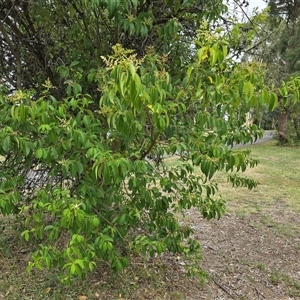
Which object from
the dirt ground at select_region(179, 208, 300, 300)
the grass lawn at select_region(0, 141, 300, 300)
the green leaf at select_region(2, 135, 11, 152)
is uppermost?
the green leaf at select_region(2, 135, 11, 152)

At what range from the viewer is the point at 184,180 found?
2.03 metres

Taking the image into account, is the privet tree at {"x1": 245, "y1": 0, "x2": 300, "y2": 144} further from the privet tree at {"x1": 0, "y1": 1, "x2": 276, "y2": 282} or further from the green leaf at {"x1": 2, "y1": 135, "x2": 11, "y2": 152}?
the green leaf at {"x1": 2, "y1": 135, "x2": 11, "y2": 152}

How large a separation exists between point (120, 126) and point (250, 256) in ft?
7.57

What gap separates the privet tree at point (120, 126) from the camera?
50.6 inches

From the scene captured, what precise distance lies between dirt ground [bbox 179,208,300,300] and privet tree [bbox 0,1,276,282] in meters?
0.53

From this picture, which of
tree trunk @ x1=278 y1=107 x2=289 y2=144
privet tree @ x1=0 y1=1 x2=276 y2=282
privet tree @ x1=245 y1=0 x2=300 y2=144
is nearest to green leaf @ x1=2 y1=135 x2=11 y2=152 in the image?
privet tree @ x1=0 y1=1 x2=276 y2=282

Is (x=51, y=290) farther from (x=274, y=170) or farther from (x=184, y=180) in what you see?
(x=274, y=170)

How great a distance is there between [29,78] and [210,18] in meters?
1.42

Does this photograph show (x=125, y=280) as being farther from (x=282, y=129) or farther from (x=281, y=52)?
(x=282, y=129)

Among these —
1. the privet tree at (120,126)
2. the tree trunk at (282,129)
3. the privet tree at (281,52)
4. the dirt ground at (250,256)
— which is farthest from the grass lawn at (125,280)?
the tree trunk at (282,129)

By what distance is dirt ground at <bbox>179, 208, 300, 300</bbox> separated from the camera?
2.41 metres

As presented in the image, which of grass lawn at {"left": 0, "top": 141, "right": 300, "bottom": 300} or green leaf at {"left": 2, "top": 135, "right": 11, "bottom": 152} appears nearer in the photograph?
green leaf at {"left": 2, "top": 135, "right": 11, "bottom": 152}

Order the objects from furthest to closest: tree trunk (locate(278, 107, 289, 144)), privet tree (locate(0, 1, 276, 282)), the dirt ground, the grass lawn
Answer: tree trunk (locate(278, 107, 289, 144)), the dirt ground, the grass lawn, privet tree (locate(0, 1, 276, 282))

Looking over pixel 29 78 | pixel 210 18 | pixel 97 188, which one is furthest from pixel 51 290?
pixel 210 18
